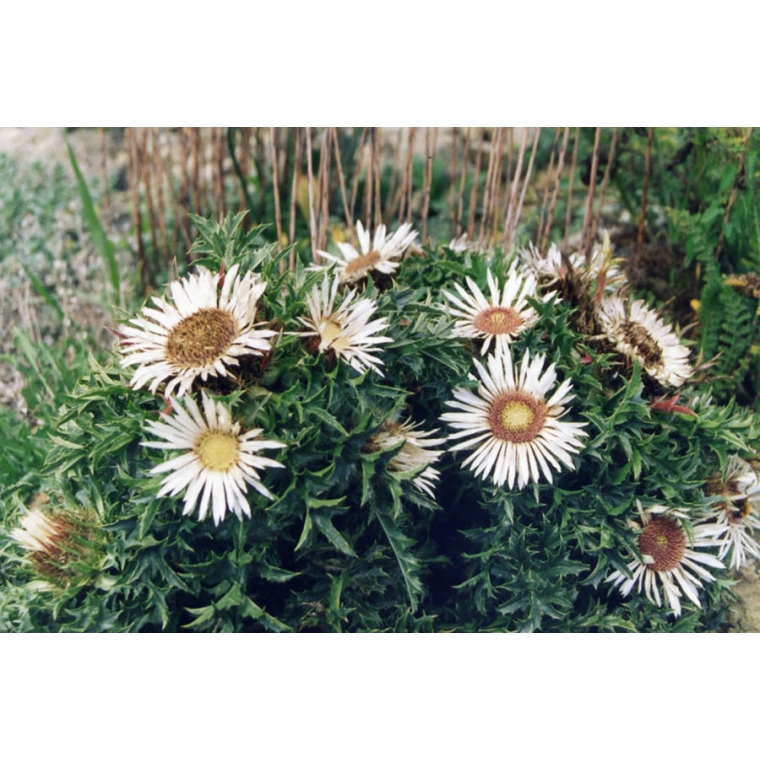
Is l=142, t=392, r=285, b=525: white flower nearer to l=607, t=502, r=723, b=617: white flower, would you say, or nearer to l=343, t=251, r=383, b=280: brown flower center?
l=343, t=251, r=383, b=280: brown flower center

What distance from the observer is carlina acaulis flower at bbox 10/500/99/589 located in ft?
5.88

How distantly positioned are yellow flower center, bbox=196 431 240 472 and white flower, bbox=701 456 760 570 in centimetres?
117

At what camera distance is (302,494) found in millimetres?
1646

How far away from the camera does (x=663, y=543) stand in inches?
76.8

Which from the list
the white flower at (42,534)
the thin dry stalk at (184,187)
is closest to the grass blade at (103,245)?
the thin dry stalk at (184,187)

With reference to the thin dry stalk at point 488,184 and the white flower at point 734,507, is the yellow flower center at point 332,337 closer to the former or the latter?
the white flower at point 734,507

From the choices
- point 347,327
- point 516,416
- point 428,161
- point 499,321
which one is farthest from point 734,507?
point 428,161

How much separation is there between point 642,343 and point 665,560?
516 millimetres

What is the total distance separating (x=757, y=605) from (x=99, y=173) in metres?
3.44

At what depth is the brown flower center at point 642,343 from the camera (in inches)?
79.0

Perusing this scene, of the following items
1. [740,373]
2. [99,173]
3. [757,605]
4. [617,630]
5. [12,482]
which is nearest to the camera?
[617,630]

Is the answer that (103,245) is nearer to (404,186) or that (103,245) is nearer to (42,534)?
(404,186)

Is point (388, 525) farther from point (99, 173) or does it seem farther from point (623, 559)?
point (99, 173)

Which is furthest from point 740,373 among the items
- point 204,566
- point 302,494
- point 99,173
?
point 99,173
